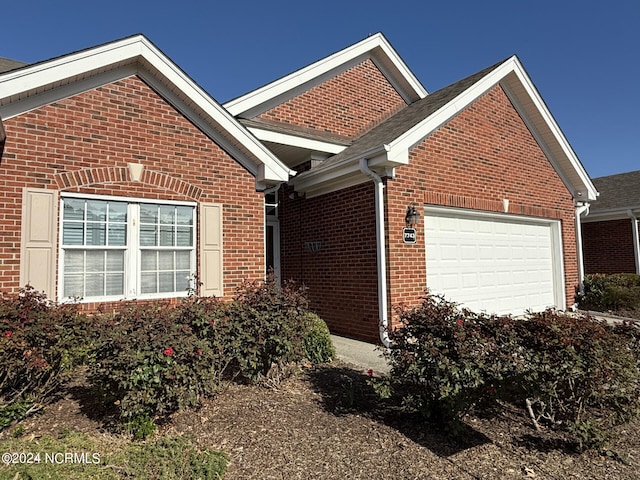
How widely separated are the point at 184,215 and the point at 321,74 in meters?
6.34

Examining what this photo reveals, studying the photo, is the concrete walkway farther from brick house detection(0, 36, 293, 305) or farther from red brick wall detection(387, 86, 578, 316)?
brick house detection(0, 36, 293, 305)

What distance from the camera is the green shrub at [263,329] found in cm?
495

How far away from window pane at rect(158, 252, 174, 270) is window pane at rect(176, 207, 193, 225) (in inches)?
22.5

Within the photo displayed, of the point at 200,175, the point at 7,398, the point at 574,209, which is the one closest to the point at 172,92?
the point at 200,175

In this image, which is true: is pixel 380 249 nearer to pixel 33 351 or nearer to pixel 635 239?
pixel 33 351

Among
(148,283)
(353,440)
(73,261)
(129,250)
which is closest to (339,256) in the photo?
(148,283)

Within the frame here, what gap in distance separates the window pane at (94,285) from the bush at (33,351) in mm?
1492

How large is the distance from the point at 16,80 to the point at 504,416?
296 inches

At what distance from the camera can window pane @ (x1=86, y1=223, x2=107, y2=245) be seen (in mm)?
6430

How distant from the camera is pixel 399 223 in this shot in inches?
316

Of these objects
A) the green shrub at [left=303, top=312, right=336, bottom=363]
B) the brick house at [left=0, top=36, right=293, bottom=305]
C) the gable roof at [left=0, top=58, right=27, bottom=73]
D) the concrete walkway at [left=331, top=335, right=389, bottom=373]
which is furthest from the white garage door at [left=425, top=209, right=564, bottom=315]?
the gable roof at [left=0, top=58, right=27, bottom=73]

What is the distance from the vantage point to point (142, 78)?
7008 mm

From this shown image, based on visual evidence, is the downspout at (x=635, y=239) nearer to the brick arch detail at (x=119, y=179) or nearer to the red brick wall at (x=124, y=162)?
the red brick wall at (x=124, y=162)

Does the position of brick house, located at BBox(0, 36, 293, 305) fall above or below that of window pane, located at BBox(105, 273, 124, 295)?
above
